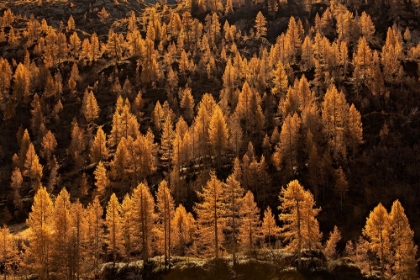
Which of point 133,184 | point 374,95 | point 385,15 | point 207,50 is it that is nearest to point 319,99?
point 374,95

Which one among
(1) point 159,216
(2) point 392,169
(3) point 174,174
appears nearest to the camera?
(1) point 159,216

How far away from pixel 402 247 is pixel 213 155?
183 feet

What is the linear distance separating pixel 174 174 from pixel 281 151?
24.1m

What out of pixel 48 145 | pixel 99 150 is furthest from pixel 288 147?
pixel 48 145

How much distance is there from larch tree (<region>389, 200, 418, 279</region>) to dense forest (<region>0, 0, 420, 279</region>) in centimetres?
17

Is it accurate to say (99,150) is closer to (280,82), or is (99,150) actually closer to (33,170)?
(33,170)

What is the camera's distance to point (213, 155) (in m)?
103

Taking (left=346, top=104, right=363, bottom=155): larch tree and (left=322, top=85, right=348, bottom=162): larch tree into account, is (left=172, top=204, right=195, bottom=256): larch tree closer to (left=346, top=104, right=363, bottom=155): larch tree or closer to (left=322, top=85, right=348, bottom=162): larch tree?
(left=322, top=85, right=348, bottom=162): larch tree

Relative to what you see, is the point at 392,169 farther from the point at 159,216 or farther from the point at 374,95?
the point at 159,216

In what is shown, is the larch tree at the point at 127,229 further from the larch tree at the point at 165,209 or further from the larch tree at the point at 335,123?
the larch tree at the point at 335,123

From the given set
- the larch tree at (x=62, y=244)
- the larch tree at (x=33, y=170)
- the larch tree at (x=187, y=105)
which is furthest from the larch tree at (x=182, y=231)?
the larch tree at (x=187, y=105)

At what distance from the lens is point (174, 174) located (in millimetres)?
91062

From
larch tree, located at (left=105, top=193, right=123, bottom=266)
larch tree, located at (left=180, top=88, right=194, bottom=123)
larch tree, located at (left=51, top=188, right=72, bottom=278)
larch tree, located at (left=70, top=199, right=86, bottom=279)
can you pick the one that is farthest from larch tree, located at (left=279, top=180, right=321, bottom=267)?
larch tree, located at (left=180, top=88, right=194, bottom=123)

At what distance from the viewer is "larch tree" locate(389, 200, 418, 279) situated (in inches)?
2109
